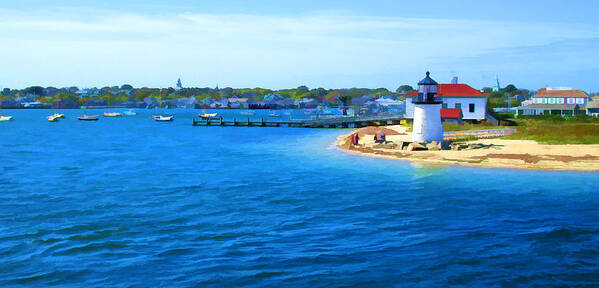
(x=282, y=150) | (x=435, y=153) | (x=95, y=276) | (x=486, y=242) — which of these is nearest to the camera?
(x=95, y=276)

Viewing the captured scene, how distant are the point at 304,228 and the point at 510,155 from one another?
2379 cm

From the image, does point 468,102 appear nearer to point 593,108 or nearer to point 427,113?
point 427,113

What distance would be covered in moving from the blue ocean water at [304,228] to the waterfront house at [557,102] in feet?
231

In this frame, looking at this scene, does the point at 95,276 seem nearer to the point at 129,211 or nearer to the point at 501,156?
the point at 129,211

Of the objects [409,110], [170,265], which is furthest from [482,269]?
[409,110]

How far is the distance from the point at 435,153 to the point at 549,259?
83.9ft

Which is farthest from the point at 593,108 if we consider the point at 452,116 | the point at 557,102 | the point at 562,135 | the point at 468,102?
the point at 562,135

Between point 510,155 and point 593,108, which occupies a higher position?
point 593,108

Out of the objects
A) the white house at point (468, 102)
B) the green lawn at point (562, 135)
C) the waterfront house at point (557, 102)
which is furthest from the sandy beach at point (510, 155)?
the waterfront house at point (557, 102)

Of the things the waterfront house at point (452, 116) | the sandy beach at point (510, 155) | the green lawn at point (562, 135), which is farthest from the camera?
the waterfront house at point (452, 116)

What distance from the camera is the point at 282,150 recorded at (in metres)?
51.6

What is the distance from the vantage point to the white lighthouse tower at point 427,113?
42594 mm

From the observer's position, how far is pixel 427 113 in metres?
43.2

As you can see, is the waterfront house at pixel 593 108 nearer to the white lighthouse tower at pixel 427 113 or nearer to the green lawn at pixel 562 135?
the green lawn at pixel 562 135
